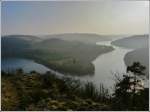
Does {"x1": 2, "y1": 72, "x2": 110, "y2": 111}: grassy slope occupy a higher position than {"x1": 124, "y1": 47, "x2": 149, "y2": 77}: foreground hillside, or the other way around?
{"x1": 124, "y1": 47, "x2": 149, "y2": 77}: foreground hillside

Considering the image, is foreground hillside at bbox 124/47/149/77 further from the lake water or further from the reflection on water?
the reflection on water

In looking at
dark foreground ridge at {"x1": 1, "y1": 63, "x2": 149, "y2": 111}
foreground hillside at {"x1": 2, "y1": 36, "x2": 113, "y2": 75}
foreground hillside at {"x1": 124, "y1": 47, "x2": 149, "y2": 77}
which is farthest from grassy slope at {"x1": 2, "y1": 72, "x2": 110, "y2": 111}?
foreground hillside at {"x1": 124, "y1": 47, "x2": 149, "y2": 77}

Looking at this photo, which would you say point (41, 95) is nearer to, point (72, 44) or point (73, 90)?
point (73, 90)

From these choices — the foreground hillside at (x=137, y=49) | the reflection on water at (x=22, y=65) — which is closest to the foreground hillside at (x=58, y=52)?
the reflection on water at (x=22, y=65)

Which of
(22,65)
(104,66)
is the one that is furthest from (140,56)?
(22,65)

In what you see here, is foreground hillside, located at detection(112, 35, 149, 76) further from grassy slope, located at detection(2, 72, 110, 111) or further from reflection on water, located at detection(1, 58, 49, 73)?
reflection on water, located at detection(1, 58, 49, 73)

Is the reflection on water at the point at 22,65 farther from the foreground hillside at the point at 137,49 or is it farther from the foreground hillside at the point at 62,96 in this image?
the foreground hillside at the point at 137,49

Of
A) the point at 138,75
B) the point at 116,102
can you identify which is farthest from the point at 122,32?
the point at 116,102
